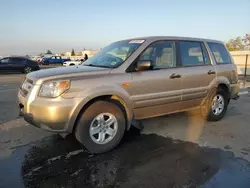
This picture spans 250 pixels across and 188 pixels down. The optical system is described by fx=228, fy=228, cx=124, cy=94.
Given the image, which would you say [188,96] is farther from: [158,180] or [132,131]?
[158,180]

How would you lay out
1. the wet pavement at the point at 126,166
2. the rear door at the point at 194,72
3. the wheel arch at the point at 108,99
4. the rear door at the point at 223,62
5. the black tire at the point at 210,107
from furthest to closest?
the rear door at the point at 223,62, the black tire at the point at 210,107, the rear door at the point at 194,72, the wheel arch at the point at 108,99, the wet pavement at the point at 126,166

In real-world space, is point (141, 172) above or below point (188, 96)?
below

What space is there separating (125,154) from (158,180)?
88 cm

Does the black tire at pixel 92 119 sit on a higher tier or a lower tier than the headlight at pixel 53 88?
lower

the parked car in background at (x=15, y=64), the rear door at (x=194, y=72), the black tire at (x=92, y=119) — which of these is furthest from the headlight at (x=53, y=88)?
the parked car in background at (x=15, y=64)

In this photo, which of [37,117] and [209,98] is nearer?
[37,117]

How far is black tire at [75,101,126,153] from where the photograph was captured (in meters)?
3.50

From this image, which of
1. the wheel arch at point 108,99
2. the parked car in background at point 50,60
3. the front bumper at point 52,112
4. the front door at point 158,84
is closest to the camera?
the front bumper at point 52,112

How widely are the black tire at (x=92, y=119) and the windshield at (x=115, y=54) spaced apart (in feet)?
2.47

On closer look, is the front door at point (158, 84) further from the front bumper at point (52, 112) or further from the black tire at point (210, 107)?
the front bumper at point (52, 112)

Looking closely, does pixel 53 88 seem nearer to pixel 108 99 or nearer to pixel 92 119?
pixel 92 119

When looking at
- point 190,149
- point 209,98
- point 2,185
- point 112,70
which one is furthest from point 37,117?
point 209,98

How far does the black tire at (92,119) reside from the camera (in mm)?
3500

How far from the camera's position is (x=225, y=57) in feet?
18.9
